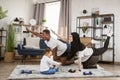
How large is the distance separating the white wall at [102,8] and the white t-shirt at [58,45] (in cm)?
240

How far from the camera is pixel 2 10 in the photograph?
8.12 metres

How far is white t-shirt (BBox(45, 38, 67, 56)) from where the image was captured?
16.5ft

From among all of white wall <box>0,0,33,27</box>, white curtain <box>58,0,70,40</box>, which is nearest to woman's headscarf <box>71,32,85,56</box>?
white curtain <box>58,0,70,40</box>

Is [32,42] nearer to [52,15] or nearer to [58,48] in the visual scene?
[52,15]

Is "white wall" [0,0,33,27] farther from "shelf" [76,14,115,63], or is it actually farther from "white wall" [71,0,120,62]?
"shelf" [76,14,115,63]

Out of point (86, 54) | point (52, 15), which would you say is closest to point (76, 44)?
point (86, 54)

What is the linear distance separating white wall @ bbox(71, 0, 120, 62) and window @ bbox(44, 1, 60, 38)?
2.36ft

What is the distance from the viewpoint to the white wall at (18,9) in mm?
8242

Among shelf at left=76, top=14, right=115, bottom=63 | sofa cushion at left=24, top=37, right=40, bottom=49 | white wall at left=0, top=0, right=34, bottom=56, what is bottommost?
sofa cushion at left=24, top=37, right=40, bottom=49

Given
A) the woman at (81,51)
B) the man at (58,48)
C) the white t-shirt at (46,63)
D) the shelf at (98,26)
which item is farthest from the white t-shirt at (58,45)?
the shelf at (98,26)

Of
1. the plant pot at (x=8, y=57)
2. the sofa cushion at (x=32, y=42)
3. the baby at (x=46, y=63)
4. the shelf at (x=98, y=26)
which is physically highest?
the shelf at (x=98, y=26)

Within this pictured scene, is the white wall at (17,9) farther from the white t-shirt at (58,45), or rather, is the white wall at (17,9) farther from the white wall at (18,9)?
the white t-shirt at (58,45)

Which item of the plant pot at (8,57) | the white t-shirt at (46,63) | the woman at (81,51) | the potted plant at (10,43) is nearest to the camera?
the white t-shirt at (46,63)

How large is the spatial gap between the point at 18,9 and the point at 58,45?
150 inches
